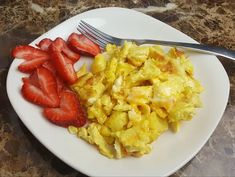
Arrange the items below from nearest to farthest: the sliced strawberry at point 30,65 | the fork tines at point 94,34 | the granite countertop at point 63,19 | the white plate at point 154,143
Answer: the white plate at point 154,143 → the granite countertop at point 63,19 → the sliced strawberry at point 30,65 → the fork tines at point 94,34

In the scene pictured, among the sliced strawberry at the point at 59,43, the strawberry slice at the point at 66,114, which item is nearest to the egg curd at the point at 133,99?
the strawberry slice at the point at 66,114

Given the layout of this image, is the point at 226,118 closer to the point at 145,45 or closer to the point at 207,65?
the point at 207,65

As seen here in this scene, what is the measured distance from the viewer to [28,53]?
1.23 m

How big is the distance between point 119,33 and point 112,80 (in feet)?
1.00

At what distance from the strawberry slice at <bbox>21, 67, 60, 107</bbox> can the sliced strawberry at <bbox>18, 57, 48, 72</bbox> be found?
0.11 feet

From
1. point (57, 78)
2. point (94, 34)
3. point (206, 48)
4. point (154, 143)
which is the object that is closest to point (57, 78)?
point (57, 78)

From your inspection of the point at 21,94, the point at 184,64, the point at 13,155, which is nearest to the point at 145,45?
the point at 184,64

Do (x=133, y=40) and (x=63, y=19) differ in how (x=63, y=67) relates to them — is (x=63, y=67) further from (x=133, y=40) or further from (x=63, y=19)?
(x=63, y=19)

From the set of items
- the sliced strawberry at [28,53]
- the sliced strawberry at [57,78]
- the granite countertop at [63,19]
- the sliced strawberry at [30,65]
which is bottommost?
the granite countertop at [63,19]

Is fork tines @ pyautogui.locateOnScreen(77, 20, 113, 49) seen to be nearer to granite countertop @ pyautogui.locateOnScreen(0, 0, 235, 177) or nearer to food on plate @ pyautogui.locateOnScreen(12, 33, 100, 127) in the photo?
food on plate @ pyautogui.locateOnScreen(12, 33, 100, 127)

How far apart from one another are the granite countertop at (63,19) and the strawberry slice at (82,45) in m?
0.23

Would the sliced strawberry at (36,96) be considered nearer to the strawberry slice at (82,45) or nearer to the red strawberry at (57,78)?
the red strawberry at (57,78)

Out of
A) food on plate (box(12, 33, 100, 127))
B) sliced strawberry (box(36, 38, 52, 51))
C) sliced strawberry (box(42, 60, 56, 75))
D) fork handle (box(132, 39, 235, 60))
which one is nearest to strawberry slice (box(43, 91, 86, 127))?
food on plate (box(12, 33, 100, 127))

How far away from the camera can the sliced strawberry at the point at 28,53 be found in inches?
48.1
